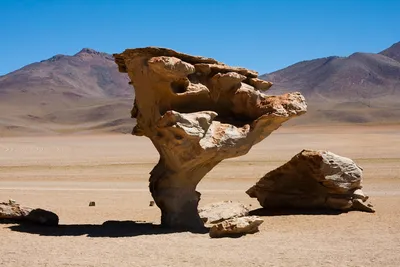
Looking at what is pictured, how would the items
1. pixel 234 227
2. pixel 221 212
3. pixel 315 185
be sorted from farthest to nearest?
pixel 315 185, pixel 221 212, pixel 234 227

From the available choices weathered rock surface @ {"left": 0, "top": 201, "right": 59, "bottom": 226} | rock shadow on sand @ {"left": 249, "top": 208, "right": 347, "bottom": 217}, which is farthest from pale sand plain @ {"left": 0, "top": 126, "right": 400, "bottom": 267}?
rock shadow on sand @ {"left": 249, "top": 208, "right": 347, "bottom": 217}

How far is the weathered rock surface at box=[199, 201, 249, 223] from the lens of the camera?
16.2 metres

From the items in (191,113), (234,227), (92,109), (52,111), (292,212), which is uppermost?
(52,111)

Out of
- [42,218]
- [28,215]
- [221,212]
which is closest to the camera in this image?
[42,218]

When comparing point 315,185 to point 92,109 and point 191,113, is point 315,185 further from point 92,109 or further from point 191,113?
point 92,109

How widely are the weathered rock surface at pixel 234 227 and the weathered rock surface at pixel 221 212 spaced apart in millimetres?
3057

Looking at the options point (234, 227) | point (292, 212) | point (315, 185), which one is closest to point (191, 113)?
point (234, 227)

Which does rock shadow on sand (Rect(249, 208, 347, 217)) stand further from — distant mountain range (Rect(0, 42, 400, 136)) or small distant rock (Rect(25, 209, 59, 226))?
distant mountain range (Rect(0, 42, 400, 136))

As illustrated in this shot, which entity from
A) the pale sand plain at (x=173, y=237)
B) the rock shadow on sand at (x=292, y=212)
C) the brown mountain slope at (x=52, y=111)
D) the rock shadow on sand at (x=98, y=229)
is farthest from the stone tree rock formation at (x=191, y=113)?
the brown mountain slope at (x=52, y=111)

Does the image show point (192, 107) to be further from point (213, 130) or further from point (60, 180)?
point (60, 180)

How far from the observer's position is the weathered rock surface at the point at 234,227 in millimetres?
12547

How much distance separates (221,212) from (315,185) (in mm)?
2835

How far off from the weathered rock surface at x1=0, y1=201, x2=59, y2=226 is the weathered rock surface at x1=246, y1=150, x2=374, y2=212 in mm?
6138

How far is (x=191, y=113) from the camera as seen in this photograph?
43.8 feet
